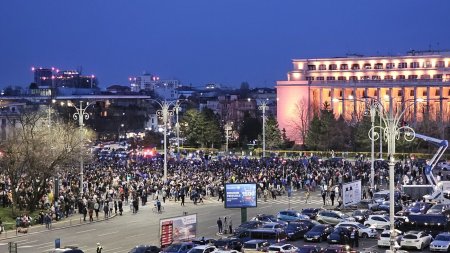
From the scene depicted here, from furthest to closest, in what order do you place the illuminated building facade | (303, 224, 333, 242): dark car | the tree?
the illuminated building facade < the tree < (303, 224, 333, 242): dark car

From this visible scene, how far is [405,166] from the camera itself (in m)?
66.2

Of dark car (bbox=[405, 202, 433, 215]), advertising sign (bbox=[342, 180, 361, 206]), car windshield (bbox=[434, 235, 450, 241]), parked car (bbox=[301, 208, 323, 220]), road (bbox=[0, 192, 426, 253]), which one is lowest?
road (bbox=[0, 192, 426, 253])

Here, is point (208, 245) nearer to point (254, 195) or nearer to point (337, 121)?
point (254, 195)

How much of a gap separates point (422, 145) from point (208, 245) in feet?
204

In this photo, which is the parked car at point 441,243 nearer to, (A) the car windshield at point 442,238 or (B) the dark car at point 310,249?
(A) the car windshield at point 442,238

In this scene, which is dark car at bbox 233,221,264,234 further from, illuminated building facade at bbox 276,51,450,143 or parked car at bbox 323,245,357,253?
illuminated building facade at bbox 276,51,450,143

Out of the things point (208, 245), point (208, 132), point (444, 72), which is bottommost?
point (208, 245)

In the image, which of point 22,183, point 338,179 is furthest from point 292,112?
point 22,183

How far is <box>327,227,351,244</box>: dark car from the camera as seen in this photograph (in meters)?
33.2

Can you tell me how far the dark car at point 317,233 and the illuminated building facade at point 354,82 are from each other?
240 feet

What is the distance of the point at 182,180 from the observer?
56562 millimetres

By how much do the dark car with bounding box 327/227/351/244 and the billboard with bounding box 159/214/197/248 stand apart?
644 cm

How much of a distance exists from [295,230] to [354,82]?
8084cm

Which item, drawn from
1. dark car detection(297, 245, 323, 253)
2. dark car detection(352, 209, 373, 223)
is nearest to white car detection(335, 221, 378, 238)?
dark car detection(352, 209, 373, 223)
